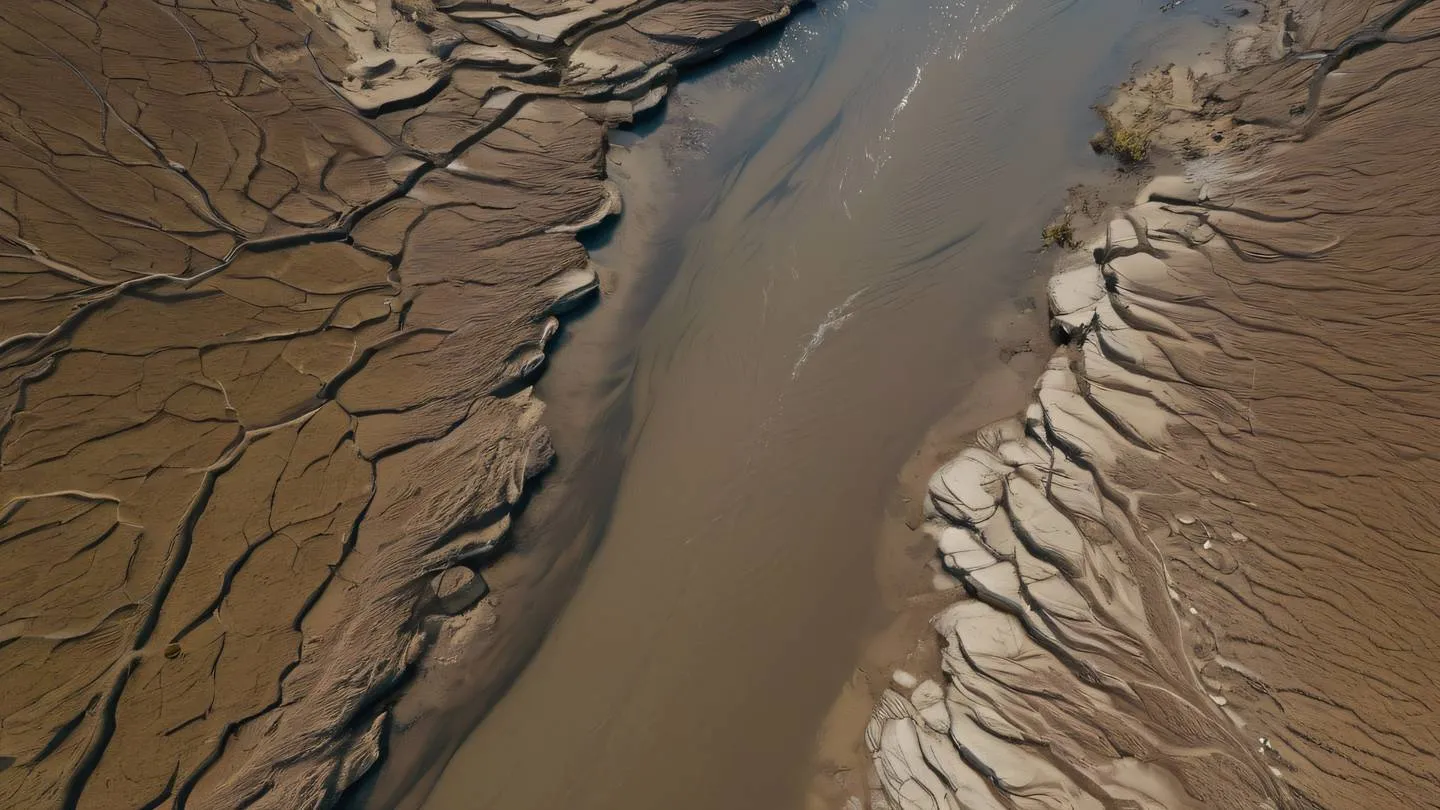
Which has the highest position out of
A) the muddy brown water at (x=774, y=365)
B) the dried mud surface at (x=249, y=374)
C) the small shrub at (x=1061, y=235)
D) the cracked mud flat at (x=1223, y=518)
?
the dried mud surface at (x=249, y=374)

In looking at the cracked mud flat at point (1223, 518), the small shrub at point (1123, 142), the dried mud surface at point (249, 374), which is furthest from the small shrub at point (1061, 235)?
the dried mud surface at point (249, 374)

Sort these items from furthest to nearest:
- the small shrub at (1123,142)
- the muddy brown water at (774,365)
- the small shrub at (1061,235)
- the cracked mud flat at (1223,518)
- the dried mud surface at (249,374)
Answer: the small shrub at (1123,142) < the small shrub at (1061,235) < the muddy brown water at (774,365) < the dried mud surface at (249,374) < the cracked mud flat at (1223,518)

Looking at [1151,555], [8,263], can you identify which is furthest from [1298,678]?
[8,263]

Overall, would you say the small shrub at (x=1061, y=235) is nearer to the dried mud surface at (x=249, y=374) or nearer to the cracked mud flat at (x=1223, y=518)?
the cracked mud flat at (x=1223, y=518)

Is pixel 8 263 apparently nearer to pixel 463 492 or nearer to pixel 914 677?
pixel 463 492

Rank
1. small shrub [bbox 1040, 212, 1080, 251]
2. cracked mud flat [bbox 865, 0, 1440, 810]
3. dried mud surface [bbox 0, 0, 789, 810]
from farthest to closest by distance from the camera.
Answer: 1. small shrub [bbox 1040, 212, 1080, 251]
2. dried mud surface [bbox 0, 0, 789, 810]
3. cracked mud flat [bbox 865, 0, 1440, 810]

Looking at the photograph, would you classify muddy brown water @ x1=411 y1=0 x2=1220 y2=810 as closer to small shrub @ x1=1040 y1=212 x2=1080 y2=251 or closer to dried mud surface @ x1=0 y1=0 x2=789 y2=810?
small shrub @ x1=1040 y1=212 x2=1080 y2=251

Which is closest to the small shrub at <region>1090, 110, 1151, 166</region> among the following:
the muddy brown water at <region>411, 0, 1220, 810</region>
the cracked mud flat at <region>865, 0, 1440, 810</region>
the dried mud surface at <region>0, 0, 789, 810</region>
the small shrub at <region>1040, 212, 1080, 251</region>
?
the muddy brown water at <region>411, 0, 1220, 810</region>

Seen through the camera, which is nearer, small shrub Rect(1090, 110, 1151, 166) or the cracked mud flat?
the cracked mud flat
